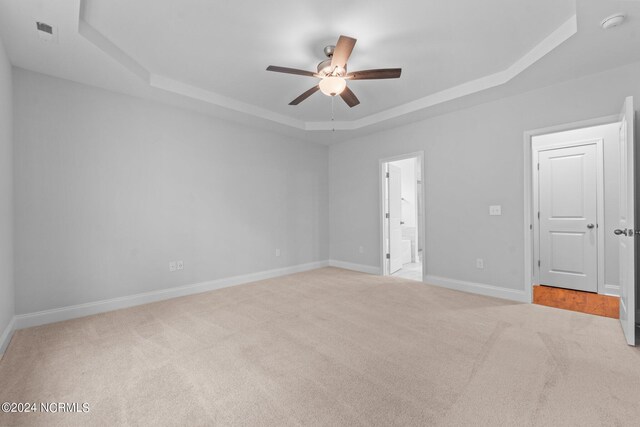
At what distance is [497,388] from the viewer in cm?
176

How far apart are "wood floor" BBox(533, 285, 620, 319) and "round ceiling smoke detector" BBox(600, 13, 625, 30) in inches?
109

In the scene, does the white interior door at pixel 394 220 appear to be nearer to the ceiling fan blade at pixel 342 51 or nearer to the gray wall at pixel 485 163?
the gray wall at pixel 485 163

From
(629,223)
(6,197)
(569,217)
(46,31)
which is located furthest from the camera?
(569,217)

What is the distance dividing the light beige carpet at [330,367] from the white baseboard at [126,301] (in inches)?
5.3

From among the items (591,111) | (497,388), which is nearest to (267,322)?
(497,388)

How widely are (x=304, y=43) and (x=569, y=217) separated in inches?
172

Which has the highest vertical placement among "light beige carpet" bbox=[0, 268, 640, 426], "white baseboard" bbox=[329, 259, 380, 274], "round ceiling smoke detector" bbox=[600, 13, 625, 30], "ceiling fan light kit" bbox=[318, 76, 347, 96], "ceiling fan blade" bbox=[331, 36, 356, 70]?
"round ceiling smoke detector" bbox=[600, 13, 625, 30]

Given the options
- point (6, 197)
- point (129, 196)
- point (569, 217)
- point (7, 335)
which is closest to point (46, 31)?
point (6, 197)

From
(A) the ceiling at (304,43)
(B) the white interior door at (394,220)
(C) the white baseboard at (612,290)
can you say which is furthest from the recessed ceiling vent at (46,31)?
(C) the white baseboard at (612,290)

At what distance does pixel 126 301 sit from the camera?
11.1 ft

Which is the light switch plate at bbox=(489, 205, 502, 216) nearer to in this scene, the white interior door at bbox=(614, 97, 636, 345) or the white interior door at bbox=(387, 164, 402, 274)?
the white interior door at bbox=(614, 97, 636, 345)

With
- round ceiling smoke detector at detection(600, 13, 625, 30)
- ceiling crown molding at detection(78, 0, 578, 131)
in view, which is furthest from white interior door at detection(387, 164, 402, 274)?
round ceiling smoke detector at detection(600, 13, 625, 30)

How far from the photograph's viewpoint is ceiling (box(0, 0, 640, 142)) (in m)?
2.16

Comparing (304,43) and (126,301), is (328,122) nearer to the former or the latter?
(304,43)
